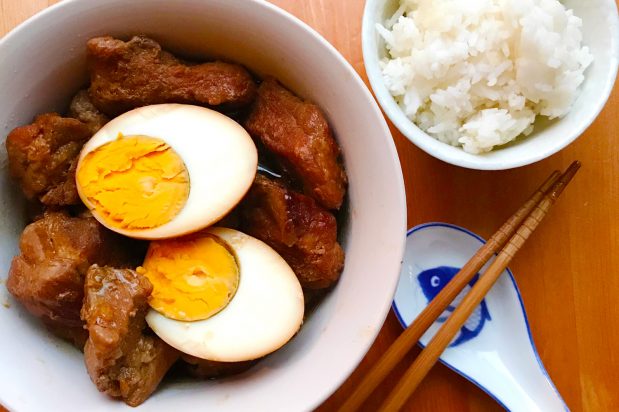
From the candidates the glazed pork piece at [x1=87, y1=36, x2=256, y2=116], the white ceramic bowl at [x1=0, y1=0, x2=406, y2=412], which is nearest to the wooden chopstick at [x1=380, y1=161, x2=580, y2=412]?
the white ceramic bowl at [x1=0, y1=0, x2=406, y2=412]

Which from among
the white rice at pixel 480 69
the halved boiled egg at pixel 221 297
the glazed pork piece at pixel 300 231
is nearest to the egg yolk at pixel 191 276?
the halved boiled egg at pixel 221 297

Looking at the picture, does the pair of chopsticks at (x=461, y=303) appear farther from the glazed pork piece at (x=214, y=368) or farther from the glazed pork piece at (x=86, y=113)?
the glazed pork piece at (x=86, y=113)

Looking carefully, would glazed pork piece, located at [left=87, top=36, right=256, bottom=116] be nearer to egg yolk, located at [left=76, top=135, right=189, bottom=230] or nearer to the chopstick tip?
egg yolk, located at [left=76, top=135, right=189, bottom=230]

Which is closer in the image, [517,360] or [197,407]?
[197,407]

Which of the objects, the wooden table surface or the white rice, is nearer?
the white rice

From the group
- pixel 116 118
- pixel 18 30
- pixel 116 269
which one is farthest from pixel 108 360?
pixel 18 30

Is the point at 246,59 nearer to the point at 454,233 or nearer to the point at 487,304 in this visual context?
the point at 454,233
